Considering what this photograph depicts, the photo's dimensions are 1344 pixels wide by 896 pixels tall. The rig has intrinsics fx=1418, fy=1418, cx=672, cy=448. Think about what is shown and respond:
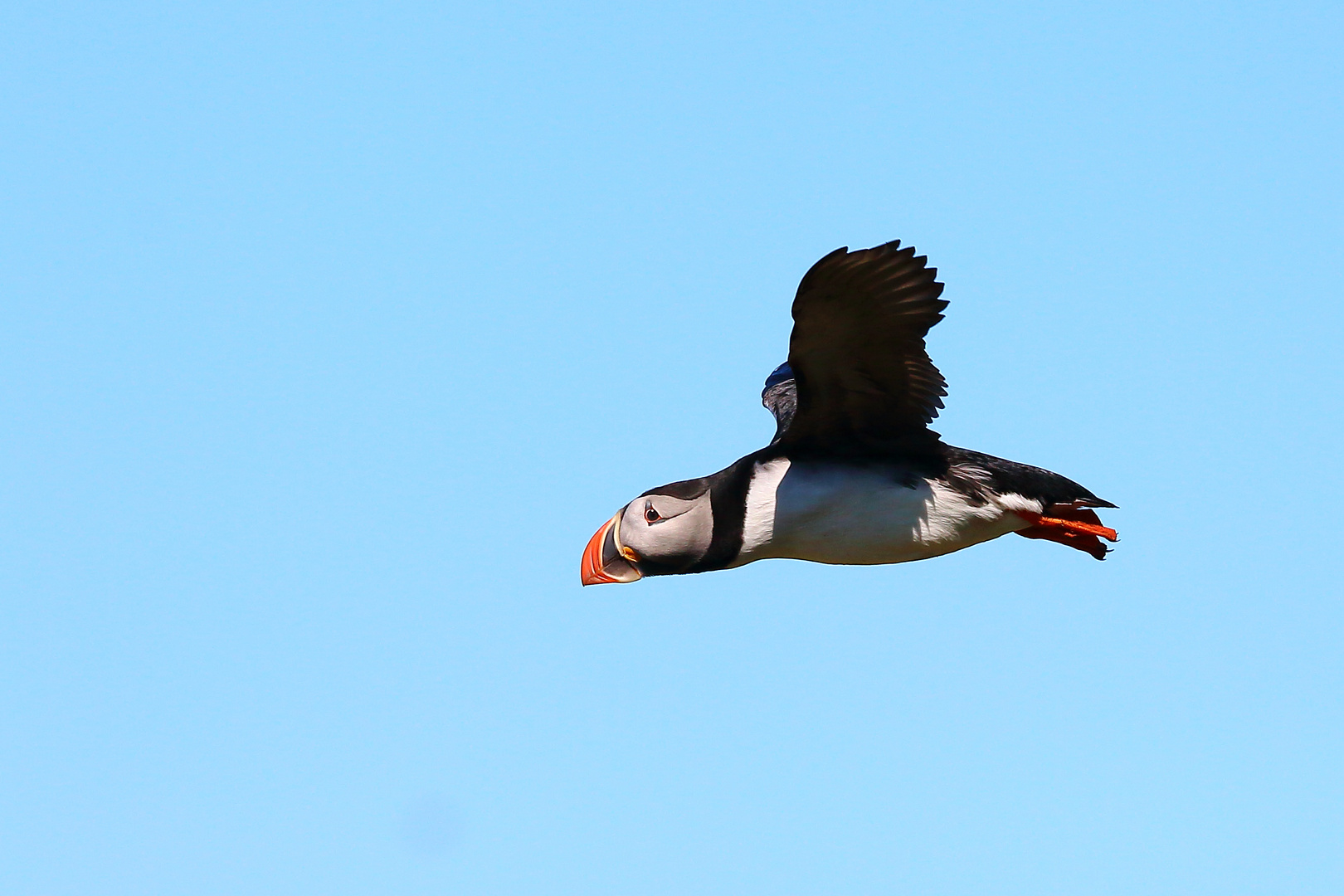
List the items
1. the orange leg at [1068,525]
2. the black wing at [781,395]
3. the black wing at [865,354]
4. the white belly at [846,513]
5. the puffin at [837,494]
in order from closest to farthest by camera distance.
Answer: the black wing at [865,354] → the puffin at [837,494] → the white belly at [846,513] → the orange leg at [1068,525] → the black wing at [781,395]

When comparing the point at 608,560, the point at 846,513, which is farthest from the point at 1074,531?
the point at 608,560

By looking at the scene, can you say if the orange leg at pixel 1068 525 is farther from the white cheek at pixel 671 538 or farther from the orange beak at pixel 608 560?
the orange beak at pixel 608 560

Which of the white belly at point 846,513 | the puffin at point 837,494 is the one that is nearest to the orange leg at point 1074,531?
the puffin at point 837,494

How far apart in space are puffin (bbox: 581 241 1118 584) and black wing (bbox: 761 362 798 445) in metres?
1.65

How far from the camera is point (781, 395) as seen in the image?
10945 mm

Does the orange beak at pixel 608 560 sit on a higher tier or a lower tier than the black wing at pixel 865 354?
lower

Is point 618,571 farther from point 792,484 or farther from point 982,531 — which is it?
point 982,531

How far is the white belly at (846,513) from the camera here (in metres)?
8.43

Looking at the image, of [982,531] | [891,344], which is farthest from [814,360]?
[982,531]

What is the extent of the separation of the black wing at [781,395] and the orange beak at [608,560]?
2103 millimetres

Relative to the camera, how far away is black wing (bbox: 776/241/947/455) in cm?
758

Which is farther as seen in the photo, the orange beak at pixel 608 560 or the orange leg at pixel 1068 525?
the orange leg at pixel 1068 525

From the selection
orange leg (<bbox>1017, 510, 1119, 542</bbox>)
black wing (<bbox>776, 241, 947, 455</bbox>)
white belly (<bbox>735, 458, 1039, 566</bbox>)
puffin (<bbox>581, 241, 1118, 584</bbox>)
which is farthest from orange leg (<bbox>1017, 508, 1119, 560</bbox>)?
black wing (<bbox>776, 241, 947, 455</bbox>)

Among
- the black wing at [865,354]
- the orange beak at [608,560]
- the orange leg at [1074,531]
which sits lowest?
the orange beak at [608,560]
